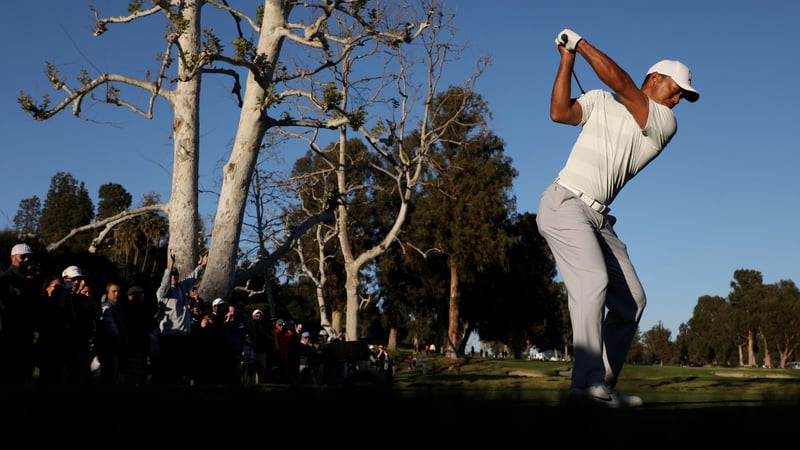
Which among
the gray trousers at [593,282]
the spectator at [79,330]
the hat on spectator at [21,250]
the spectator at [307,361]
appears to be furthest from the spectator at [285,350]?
the gray trousers at [593,282]

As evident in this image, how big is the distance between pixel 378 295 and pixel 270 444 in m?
55.1

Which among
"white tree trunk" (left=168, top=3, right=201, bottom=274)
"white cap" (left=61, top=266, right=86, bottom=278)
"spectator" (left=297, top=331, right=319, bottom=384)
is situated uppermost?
"white tree trunk" (left=168, top=3, right=201, bottom=274)

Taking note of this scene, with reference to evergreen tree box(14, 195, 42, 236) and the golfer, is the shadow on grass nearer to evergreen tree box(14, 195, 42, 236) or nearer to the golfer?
the golfer

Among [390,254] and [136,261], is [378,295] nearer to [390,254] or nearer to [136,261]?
[390,254]

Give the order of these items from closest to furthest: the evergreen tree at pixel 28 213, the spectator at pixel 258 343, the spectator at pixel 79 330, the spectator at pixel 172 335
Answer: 1. the spectator at pixel 79 330
2. the spectator at pixel 172 335
3. the spectator at pixel 258 343
4. the evergreen tree at pixel 28 213

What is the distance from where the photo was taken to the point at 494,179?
5172cm

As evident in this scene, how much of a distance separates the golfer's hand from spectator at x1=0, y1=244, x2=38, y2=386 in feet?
20.4

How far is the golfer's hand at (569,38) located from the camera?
539cm

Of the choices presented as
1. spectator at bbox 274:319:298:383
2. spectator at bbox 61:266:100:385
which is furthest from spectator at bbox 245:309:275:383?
spectator at bbox 61:266:100:385

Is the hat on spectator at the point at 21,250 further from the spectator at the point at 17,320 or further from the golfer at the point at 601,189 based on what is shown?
the golfer at the point at 601,189

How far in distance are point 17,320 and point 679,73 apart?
7.03 metres

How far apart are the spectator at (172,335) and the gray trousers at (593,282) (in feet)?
26.2

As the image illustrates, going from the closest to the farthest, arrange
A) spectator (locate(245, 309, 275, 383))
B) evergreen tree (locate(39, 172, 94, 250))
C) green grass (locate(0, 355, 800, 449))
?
green grass (locate(0, 355, 800, 449)), spectator (locate(245, 309, 275, 383)), evergreen tree (locate(39, 172, 94, 250))

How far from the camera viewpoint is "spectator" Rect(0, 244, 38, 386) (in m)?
8.54
